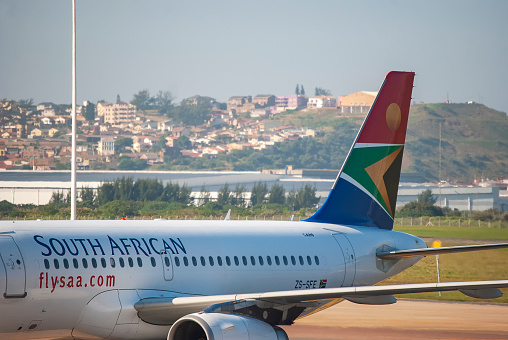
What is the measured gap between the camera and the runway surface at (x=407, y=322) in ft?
84.9

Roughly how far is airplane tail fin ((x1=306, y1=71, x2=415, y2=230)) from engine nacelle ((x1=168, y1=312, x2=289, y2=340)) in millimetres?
7552

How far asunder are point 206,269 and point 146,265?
183cm

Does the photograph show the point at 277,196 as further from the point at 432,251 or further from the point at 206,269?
the point at 206,269

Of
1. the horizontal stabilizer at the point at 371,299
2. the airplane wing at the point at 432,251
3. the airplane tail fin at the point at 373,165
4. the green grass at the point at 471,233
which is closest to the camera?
the horizontal stabilizer at the point at 371,299

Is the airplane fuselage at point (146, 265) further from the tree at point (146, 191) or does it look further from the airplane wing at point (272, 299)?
the tree at point (146, 191)

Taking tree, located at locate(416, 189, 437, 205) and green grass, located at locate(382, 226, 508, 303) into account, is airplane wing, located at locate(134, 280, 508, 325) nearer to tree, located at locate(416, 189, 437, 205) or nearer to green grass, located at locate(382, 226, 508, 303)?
green grass, located at locate(382, 226, 508, 303)

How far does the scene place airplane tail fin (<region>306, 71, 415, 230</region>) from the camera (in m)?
25.6

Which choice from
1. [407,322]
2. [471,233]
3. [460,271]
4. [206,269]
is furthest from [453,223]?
[206,269]

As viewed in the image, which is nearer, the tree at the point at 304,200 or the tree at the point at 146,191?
the tree at the point at 146,191

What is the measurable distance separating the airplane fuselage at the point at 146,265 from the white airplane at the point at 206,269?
0.03 metres

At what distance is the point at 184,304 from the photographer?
62.3ft

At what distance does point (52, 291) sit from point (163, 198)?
108 metres

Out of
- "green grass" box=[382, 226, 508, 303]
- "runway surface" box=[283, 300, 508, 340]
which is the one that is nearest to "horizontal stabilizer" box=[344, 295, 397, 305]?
"runway surface" box=[283, 300, 508, 340]

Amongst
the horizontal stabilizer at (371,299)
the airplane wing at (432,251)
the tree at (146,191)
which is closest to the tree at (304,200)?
the tree at (146,191)
